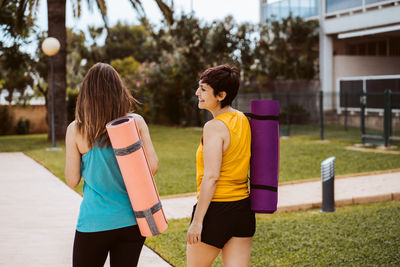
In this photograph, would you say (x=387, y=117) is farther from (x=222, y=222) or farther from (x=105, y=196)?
(x=105, y=196)

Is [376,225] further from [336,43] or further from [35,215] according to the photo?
[336,43]

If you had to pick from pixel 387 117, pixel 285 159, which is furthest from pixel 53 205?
pixel 387 117

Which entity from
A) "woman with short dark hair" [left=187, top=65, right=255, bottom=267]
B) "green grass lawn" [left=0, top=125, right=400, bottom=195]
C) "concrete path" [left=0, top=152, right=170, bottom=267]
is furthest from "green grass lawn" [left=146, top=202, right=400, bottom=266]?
"green grass lawn" [left=0, top=125, right=400, bottom=195]

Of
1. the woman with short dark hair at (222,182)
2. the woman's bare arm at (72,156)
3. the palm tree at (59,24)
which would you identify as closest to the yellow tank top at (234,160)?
the woman with short dark hair at (222,182)

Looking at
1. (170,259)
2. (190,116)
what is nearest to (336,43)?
(190,116)

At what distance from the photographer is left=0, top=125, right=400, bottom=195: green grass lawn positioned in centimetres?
1056

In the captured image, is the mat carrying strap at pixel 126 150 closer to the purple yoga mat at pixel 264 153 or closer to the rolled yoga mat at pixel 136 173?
the rolled yoga mat at pixel 136 173

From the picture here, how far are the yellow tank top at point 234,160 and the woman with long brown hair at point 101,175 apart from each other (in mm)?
422

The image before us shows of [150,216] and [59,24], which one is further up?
[59,24]

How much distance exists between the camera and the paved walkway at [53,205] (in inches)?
208

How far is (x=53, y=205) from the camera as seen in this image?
7.77 meters

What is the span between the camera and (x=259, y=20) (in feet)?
94.2

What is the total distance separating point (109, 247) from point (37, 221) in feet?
14.3

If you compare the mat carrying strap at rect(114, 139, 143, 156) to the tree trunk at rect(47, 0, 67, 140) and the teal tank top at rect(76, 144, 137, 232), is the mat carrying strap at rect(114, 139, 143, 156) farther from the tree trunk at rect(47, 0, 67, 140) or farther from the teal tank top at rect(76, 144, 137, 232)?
the tree trunk at rect(47, 0, 67, 140)
